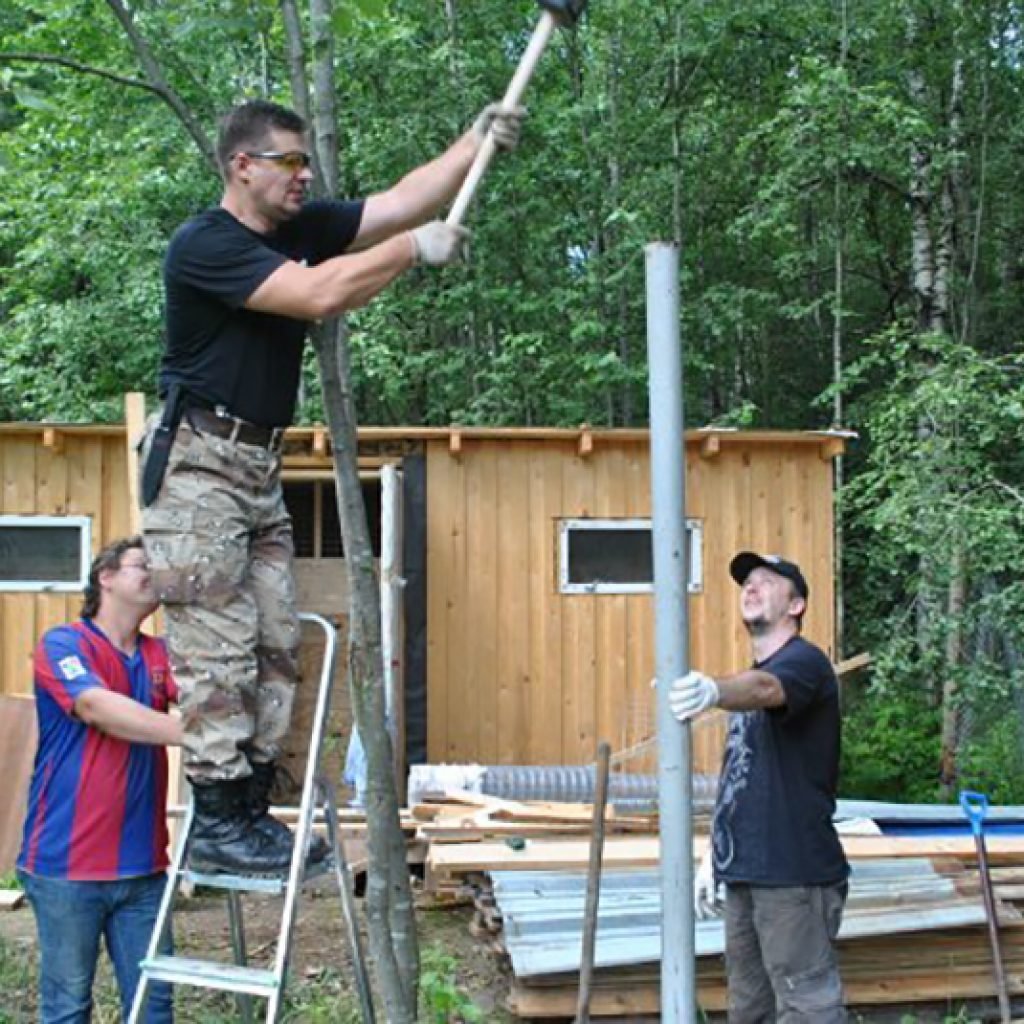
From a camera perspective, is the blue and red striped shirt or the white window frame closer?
the blue and red striped shirt

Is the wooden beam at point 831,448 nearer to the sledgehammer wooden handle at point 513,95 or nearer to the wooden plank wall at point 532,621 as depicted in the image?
the wooden plank wall at point 532,621

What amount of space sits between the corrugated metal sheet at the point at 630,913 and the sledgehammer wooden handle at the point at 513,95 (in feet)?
12.1

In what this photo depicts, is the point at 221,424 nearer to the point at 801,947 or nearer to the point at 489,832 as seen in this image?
the point at 801,947

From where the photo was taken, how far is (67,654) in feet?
12.5

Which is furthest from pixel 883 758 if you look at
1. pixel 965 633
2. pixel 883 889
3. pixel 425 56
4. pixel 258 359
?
pixel 258 359

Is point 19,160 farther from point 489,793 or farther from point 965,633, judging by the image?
point 965,633

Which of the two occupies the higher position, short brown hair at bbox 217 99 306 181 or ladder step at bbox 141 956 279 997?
short brown hair at bbox 217 99 306 181

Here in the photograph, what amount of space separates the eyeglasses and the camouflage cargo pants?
1.99 ft

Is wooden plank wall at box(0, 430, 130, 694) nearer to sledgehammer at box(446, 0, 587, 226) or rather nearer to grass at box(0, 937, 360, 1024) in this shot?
grass at box(0, 937, 360, 1024)

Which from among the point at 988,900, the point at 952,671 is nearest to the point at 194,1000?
the point at 988,900

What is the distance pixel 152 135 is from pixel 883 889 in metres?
11.1

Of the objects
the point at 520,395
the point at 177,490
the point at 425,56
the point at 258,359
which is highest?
the point at 425,56

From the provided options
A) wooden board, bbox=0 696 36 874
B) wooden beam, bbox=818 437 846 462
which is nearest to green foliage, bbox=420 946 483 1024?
wooden board, bbox=0 696 36 874

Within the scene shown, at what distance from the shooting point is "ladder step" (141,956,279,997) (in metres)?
3.04
